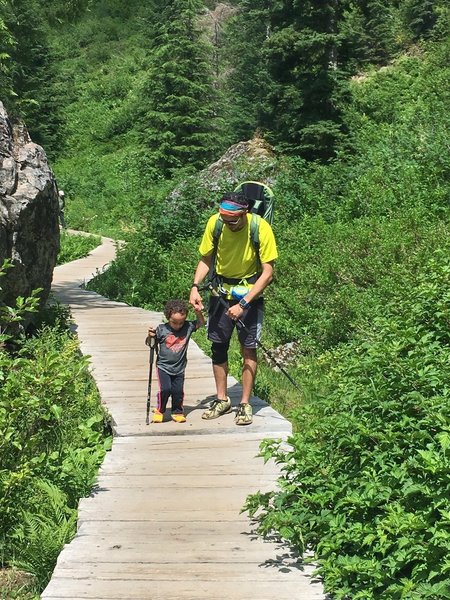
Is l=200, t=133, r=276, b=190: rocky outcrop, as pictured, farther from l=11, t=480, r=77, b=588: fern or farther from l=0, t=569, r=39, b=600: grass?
l=0, t=569, r=39, b=600: grass

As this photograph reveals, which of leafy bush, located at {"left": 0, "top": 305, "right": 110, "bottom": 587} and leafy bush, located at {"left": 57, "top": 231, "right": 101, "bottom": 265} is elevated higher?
leafy bush, located at {"left": 0, "top": 305, "right": 110, "bottom": 587}

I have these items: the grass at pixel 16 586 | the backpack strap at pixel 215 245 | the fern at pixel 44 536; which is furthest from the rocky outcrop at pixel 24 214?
the grass at pixel 16 586

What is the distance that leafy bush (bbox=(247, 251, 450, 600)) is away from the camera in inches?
128

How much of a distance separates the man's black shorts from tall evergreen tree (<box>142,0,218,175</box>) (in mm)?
24078

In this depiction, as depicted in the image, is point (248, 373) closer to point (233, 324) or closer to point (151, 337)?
point (233, 324)

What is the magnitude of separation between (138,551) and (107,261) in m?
18.3

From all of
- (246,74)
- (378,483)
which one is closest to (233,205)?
(378,483)

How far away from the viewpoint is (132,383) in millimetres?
7648

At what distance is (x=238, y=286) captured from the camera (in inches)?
245

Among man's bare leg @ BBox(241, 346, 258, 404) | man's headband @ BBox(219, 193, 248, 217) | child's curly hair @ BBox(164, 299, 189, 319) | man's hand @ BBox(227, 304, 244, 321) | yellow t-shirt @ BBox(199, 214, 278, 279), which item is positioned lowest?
man's bare leg @ BBox(241, 346, 258, 404)

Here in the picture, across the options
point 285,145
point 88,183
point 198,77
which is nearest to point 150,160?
point 198,77

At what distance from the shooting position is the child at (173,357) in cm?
626

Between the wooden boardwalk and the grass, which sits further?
the grass

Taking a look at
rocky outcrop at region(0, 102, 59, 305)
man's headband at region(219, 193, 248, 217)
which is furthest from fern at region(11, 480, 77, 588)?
rocky outcrop at region(0, 102, 59, 305)
